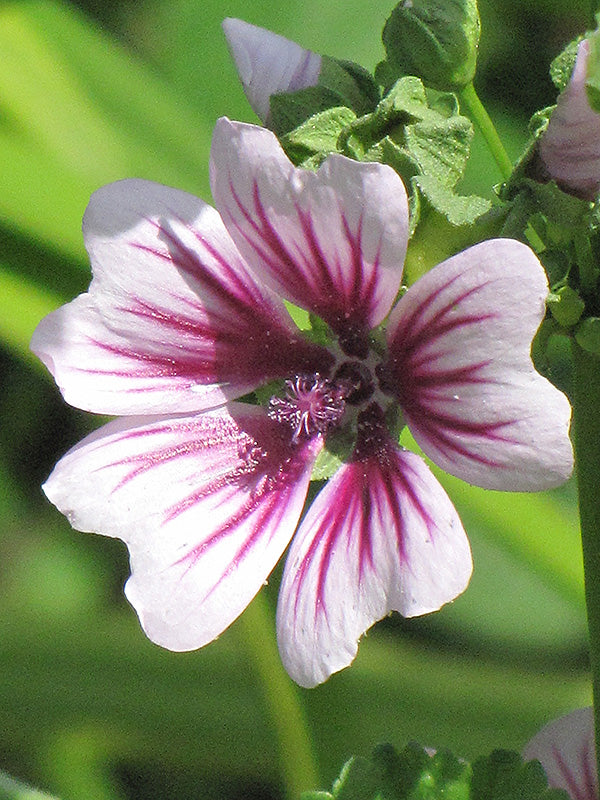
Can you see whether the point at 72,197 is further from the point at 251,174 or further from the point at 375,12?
the point at 251,174

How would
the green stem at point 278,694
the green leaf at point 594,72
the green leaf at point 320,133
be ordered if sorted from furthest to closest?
the green stem at point 278,694, the green leaf at point 320,133, the green leaf at point 594,72

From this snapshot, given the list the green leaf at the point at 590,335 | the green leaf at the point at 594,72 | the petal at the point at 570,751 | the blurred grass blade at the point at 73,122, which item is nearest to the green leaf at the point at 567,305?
the green leaf at the point at 590,335

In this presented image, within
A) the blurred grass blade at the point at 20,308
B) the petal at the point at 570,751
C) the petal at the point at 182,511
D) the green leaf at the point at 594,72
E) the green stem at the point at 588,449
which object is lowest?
the petal at the point at 570,751

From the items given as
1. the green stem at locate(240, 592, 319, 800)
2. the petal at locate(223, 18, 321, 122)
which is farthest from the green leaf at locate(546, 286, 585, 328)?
the green stem at locate(240, 592, 319, 800)

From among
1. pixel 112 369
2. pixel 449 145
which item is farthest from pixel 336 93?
pixel 112 369

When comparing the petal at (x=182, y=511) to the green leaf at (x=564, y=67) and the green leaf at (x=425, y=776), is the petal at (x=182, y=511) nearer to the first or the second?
the green leaf at (x=425, y=776)

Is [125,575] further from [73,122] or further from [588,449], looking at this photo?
[588,449]
